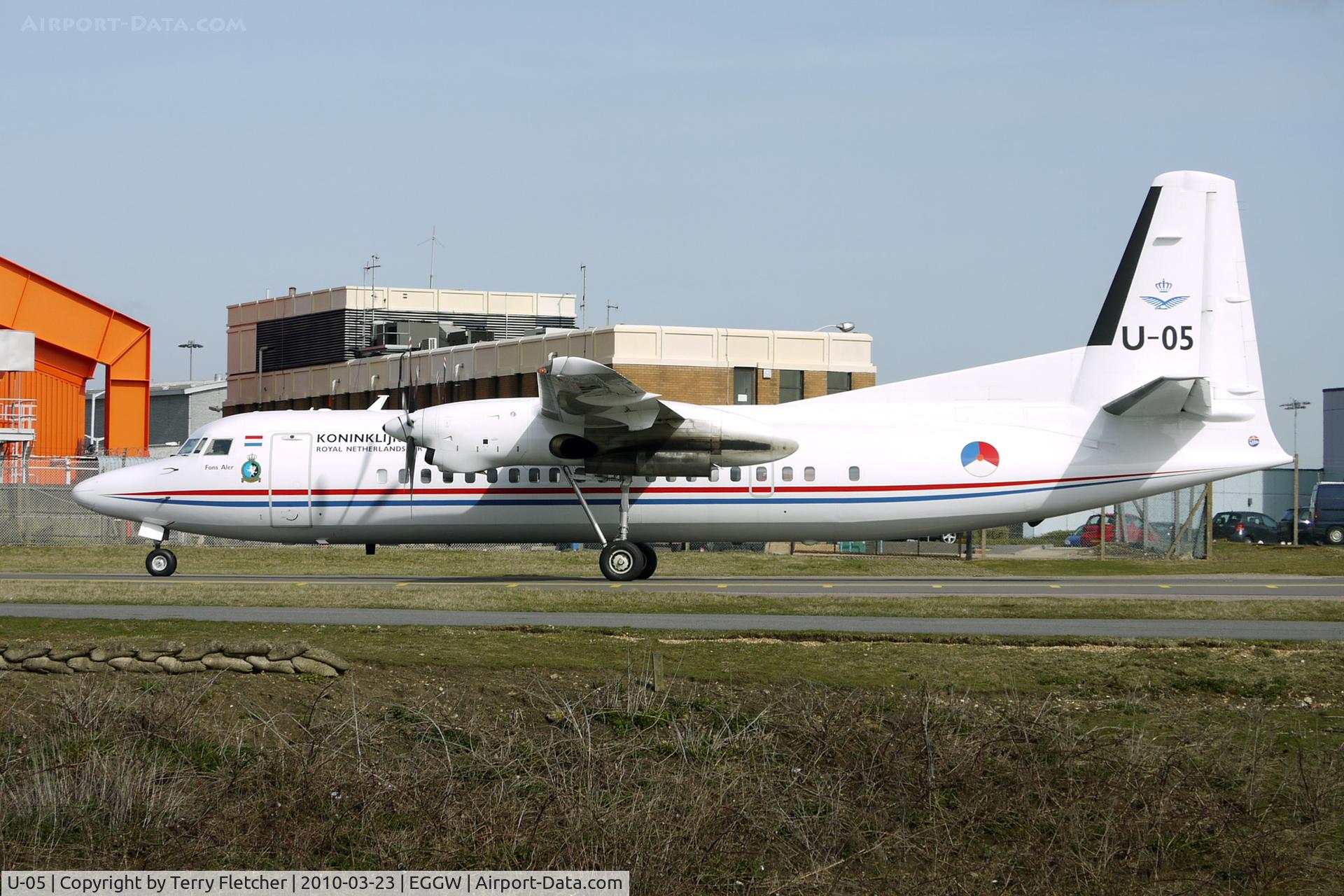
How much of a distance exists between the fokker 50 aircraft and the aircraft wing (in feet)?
0.29

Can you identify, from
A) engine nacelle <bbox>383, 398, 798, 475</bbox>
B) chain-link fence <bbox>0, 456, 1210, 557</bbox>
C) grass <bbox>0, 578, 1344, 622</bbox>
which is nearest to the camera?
grass <bbox>0, 578, 1344, 622</bbox>

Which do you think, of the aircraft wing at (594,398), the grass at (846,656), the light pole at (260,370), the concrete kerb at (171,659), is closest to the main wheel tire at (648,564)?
the aircraft wing at (594,398)

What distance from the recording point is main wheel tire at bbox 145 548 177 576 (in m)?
25.8

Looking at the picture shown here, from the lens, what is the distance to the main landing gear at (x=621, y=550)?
2509 cm

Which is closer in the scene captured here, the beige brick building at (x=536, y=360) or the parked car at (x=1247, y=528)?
the parked car at (x=1247, y=528)

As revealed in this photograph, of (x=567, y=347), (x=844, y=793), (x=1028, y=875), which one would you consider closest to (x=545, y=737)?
(x=844, y=793)

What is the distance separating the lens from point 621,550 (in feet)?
A: 82.6

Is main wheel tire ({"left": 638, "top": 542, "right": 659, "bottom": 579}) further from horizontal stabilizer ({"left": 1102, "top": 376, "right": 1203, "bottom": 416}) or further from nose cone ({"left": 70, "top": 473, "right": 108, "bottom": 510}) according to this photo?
nose cone ({"left": 70, "top": 473, "right": 108, "bottom": 510})

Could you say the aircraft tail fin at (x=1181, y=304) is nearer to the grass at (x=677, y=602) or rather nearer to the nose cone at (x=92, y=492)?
the grass at (x=677, y=602)

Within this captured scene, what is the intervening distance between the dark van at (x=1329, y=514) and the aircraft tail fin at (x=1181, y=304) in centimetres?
3151

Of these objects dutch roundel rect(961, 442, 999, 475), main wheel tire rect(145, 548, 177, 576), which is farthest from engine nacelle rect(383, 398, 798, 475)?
main wheel tire rect(145, 548, 177, 576)

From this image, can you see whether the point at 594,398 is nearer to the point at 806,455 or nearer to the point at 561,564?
A: the point at 806,455

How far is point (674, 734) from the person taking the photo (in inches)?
379

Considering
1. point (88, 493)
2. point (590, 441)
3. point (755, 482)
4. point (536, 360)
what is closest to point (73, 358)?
point (536, 360)
